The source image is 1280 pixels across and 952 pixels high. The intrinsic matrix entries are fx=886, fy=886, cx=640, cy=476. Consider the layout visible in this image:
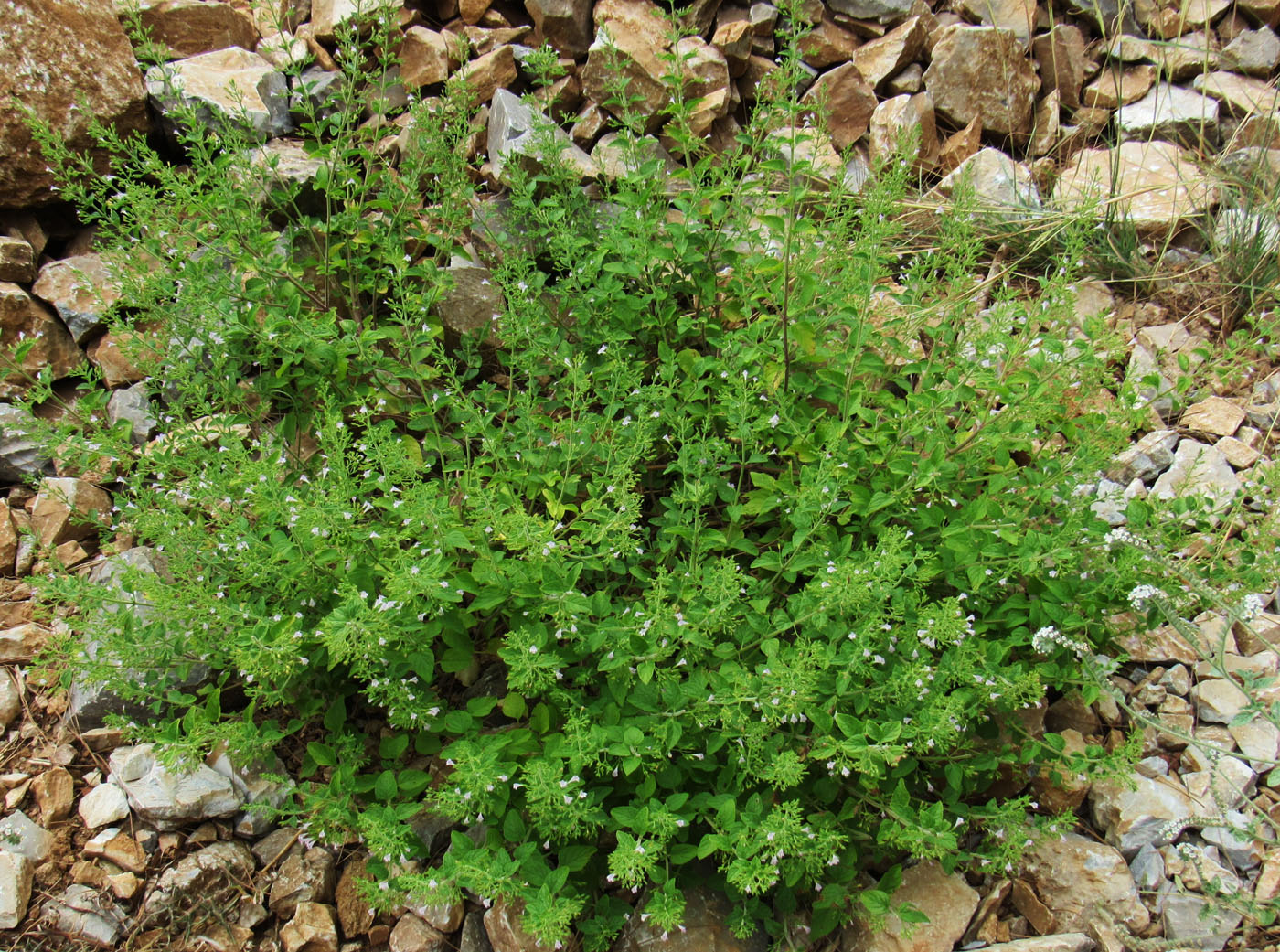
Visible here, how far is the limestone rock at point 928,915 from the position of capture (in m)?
2.83

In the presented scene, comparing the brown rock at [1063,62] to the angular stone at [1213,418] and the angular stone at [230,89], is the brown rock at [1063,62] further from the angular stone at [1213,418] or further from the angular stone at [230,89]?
the angular stone at [230,89]

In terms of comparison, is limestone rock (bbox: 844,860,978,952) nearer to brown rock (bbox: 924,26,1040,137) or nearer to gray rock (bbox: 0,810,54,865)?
gray rock (bbox: 0,810,54,865)

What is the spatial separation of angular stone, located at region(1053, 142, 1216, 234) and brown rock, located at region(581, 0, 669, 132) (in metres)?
2.28

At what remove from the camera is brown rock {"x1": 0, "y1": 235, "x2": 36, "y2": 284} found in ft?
13.5

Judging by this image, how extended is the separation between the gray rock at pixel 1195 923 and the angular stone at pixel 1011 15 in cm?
474

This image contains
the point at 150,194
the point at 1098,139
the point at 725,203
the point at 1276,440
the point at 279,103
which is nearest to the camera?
the point at 150,194

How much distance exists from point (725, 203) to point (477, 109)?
2051 millimetres

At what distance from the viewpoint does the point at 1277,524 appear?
3086 mm

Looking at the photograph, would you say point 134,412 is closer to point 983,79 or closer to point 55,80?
point 55,80

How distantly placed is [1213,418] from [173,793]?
4.62 metres

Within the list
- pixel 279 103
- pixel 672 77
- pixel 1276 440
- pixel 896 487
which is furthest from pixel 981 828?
pixel 279 103

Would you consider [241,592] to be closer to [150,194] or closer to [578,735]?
[578,735]

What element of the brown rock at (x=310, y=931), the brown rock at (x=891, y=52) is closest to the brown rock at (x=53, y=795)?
the brown rock at (x=310, y=931)

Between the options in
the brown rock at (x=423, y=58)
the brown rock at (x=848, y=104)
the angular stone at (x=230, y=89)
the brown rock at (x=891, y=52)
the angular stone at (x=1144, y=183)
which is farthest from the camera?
the brown rock at (x=891, y=52)
